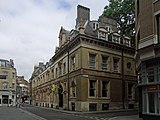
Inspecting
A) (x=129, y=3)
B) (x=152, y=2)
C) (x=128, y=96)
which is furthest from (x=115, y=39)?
(x=152, y=2)

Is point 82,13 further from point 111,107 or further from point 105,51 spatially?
point 111,107

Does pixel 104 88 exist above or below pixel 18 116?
above


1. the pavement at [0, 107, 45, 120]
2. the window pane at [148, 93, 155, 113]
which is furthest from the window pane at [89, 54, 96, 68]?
the window pane at [148, 93, 155, 113]

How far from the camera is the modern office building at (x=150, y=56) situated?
19.0m

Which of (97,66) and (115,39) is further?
(115,39)

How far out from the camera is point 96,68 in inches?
1501

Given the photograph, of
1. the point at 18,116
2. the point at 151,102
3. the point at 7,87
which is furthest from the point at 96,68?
the point at 7,87

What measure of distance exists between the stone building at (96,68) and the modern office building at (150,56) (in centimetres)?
1624

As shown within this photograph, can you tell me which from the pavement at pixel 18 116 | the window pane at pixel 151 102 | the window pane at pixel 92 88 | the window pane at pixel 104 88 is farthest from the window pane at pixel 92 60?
the window pane at pixel 151 102

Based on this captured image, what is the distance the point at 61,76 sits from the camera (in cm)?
4722

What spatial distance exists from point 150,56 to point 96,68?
1893cm

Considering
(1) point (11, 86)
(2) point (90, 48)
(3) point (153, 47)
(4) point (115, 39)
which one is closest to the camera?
(3) point (153, 47)

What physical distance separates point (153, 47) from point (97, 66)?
19432 mm

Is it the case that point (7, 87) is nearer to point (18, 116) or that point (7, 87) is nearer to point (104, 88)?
point (104, 88)
